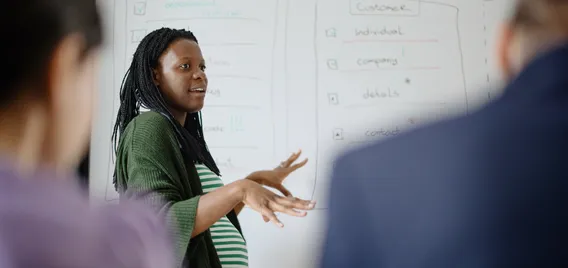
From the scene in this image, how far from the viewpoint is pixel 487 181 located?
1.64ft

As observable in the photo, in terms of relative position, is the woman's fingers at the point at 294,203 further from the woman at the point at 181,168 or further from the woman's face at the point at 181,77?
the woman's face at the point at 181,77

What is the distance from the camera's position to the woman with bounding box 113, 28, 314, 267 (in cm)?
145

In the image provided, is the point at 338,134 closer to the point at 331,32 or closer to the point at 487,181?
the point at 331,32

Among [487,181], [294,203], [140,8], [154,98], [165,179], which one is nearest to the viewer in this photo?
[487,181]

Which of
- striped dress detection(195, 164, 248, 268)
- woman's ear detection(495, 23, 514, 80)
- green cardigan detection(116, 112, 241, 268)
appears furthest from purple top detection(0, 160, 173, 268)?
striped dress detection(195, 164, 248, 268)

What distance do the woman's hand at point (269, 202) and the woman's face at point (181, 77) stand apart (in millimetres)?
461

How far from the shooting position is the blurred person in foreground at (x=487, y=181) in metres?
0.49

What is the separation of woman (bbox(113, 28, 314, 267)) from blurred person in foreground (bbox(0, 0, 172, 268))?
2.51 feet

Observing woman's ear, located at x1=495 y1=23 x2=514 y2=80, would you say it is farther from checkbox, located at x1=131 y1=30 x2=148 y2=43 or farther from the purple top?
checkbox, located at x1=131 y1=30 x2=148 y2=43

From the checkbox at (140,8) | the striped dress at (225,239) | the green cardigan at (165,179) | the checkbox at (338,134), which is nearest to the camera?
the green cardigan at (165,179)

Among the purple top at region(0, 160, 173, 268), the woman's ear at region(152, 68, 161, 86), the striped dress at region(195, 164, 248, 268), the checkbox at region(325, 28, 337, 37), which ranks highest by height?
the checkbox at region(325, 28, 337, 37)

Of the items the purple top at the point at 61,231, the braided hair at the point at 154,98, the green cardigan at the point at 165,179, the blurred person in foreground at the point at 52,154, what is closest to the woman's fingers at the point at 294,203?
the green cardigan at the point at 165,179


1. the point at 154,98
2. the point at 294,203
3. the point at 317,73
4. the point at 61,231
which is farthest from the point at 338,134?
the point at 61,231

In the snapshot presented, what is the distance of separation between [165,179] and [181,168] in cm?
7
